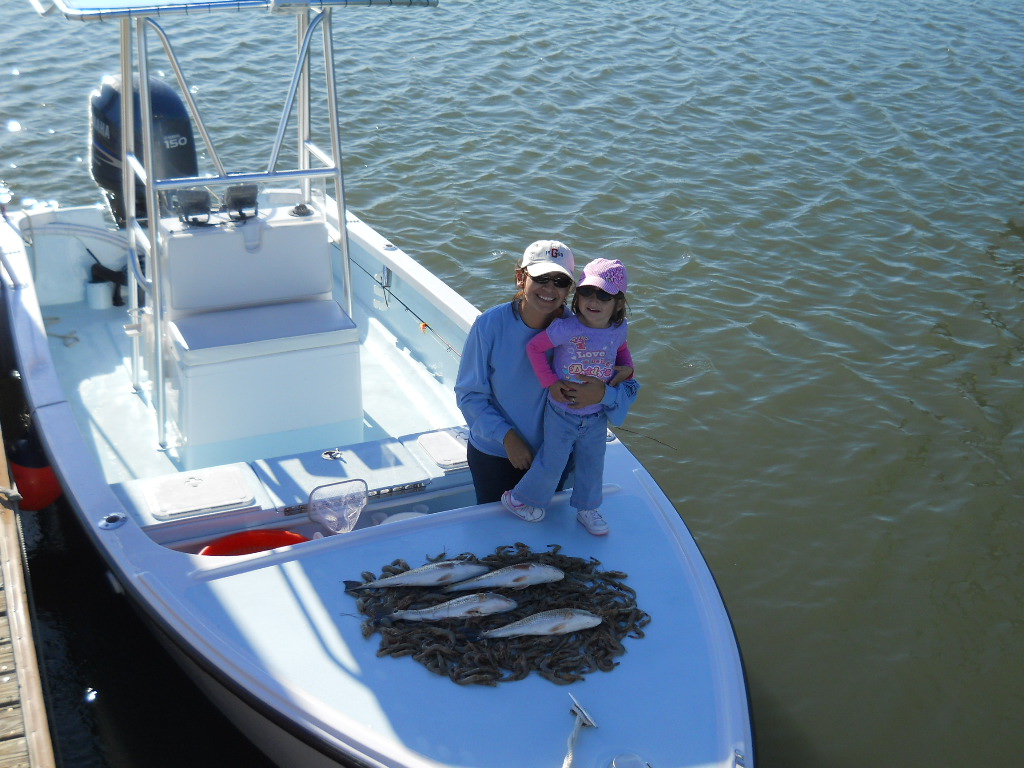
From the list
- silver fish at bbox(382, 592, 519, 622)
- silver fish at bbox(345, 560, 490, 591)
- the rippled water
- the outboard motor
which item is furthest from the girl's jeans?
the outboard motor

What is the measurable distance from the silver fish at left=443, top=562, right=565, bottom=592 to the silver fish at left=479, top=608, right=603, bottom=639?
0.43 feet

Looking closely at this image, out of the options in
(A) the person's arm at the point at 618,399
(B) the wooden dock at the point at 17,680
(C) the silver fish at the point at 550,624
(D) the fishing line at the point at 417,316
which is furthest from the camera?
(D) the fishing line at the point at 417,316

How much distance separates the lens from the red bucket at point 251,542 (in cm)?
346

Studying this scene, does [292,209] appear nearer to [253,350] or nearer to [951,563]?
[253,350]

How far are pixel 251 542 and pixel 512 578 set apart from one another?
3.20ft

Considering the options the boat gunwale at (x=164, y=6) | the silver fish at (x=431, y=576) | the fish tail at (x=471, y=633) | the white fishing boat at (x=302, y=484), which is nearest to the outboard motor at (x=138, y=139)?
the white fishing boat at (x=302, y=484)

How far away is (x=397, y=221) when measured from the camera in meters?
7.47

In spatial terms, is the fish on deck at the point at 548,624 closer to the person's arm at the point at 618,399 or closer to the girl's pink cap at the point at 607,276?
the person's arm at the point at 618,399

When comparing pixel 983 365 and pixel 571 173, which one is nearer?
pixel 983 365

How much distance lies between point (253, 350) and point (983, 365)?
14.2ft

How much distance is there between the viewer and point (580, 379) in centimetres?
311

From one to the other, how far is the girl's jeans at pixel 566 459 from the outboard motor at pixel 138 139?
3.01 meters

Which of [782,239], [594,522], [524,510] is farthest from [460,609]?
[782,239]

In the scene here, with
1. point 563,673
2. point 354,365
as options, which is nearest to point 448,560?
point 563,673
